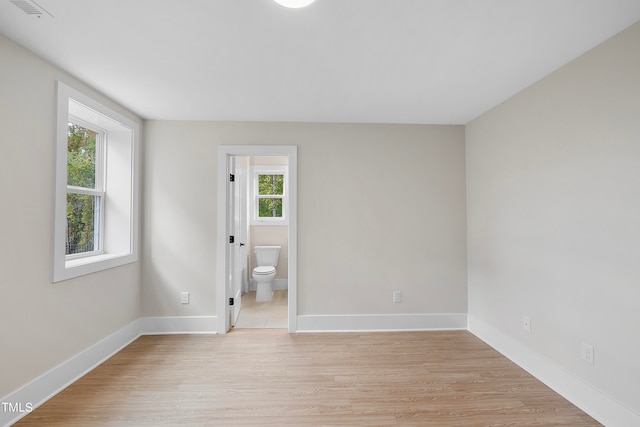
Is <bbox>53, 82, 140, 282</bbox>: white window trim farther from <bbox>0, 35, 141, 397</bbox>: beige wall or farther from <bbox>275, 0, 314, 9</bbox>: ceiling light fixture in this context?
<bbox>275, 0, 314, 9</bbox>: ceiling light fixture

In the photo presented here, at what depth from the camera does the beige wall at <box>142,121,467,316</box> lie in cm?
305

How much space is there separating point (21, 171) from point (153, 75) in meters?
1.04

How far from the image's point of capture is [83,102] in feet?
7.28

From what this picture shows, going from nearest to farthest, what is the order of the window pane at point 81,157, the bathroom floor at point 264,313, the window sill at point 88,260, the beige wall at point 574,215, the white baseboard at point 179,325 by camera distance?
1. the beige wall at point 574,215
2. the window sill at point 88,260
3. the window pane at point 81,157
4. the white baseboard at point 179,325
5. the bathroom floor at point 264,313

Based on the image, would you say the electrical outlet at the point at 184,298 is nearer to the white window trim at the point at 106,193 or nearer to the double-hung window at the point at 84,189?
the white window trim at the point at 106,193

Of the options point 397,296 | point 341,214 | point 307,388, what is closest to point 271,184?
point 341,214

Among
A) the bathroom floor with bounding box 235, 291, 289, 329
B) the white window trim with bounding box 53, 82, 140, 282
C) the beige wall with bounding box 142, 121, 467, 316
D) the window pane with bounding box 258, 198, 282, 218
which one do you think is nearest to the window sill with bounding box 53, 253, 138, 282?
the white window trim with bounding box 53, 82, 140, 282

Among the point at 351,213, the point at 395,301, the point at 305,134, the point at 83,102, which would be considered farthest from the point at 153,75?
the point at 395,301

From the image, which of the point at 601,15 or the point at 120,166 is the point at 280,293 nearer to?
the point at 120,166

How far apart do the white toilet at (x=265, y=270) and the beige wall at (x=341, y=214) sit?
1.07 meters

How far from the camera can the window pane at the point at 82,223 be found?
2375 millimetres

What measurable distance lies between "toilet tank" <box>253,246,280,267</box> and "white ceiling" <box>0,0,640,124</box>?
8.22ft

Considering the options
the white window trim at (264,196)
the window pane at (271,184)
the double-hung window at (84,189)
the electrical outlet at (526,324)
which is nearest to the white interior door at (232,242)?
the double-hung window at (84,189)

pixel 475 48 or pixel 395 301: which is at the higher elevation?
pixel 475 48
